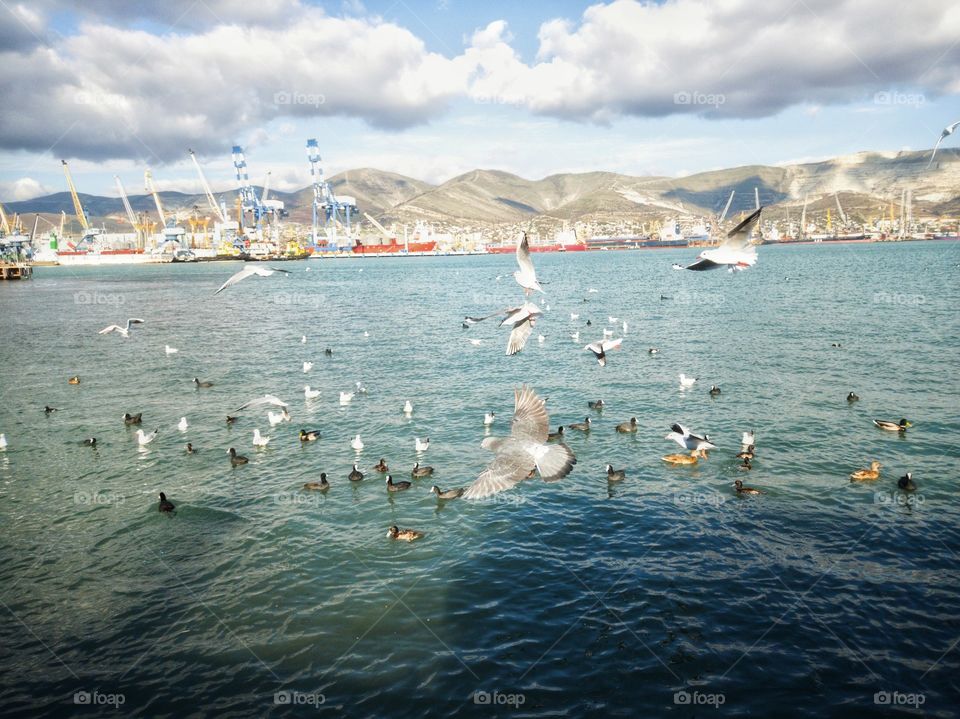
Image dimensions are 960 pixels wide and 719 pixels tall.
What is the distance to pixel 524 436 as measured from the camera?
346 inches

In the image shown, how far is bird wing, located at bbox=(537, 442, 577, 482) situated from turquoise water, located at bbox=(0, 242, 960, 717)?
4.86 m

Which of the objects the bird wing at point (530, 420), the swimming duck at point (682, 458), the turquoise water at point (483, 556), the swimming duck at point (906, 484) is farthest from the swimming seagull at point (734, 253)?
the swimming duck at point (906, 484)

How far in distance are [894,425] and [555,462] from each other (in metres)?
20.1

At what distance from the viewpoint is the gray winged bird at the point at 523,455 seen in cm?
788

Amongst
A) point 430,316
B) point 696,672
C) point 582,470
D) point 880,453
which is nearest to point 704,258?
point 696,672

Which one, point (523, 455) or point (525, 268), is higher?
point (525, 268)

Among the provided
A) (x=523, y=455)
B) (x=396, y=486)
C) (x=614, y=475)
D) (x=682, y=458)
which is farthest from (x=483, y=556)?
(x=682, y=458)

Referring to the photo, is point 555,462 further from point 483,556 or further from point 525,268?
point 483,556

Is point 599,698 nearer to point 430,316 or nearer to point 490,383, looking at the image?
point 490,383

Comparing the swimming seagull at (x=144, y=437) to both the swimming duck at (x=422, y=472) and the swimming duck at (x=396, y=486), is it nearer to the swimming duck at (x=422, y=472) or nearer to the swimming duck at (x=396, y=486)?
the swimming duck at (x=396, y=486)

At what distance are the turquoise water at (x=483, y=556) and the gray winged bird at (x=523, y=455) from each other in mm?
4606

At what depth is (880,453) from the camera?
19484 millimetres

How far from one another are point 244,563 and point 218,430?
1150 cm

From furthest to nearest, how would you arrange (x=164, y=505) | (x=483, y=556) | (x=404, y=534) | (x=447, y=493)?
(x=447, y=493) → (x=164, y=505) → (x=404, y=534) → (x=483, y=556)
